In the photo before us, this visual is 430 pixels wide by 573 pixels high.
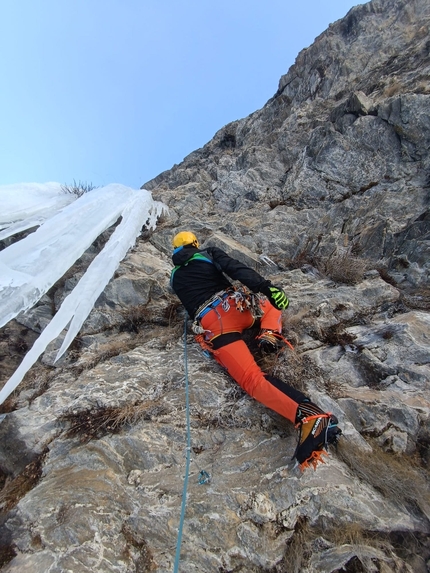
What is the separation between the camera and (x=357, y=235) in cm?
738

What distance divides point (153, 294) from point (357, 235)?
4641 mm

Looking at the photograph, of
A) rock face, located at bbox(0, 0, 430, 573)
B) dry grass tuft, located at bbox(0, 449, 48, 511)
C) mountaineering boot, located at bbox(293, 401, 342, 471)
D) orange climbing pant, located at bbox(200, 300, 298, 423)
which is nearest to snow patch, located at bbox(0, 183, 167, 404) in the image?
rock face, located at bbox(0, 0, 430, 573)

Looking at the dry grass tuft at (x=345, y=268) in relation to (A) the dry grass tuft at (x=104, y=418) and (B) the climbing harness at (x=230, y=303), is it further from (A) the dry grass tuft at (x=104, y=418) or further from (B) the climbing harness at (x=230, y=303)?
(A) the dry grass tuft at (x=104, y=418)

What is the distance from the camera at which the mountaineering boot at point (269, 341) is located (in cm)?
411

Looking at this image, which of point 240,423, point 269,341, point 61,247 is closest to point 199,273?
point 269,341

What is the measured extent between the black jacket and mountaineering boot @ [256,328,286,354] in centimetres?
85

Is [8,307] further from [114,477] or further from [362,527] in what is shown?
[362,527]

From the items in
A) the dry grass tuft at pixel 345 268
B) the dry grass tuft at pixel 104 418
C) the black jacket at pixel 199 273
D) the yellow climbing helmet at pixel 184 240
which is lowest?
the dry grass tuft at pixel 345 268

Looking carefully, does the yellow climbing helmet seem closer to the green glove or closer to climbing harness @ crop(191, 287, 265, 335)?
climbing harness @ crop(191, 287, 265, 335)

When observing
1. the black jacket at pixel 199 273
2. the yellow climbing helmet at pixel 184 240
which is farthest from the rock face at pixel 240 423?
the yellow climbing helmet at pixel 184 240

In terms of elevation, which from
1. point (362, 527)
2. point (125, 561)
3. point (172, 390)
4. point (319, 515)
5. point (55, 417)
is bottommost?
point (362, 527)

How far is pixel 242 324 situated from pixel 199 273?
3.17ft

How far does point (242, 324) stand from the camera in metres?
4.38

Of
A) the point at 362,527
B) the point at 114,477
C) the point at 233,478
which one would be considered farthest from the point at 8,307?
the point at 362,527
